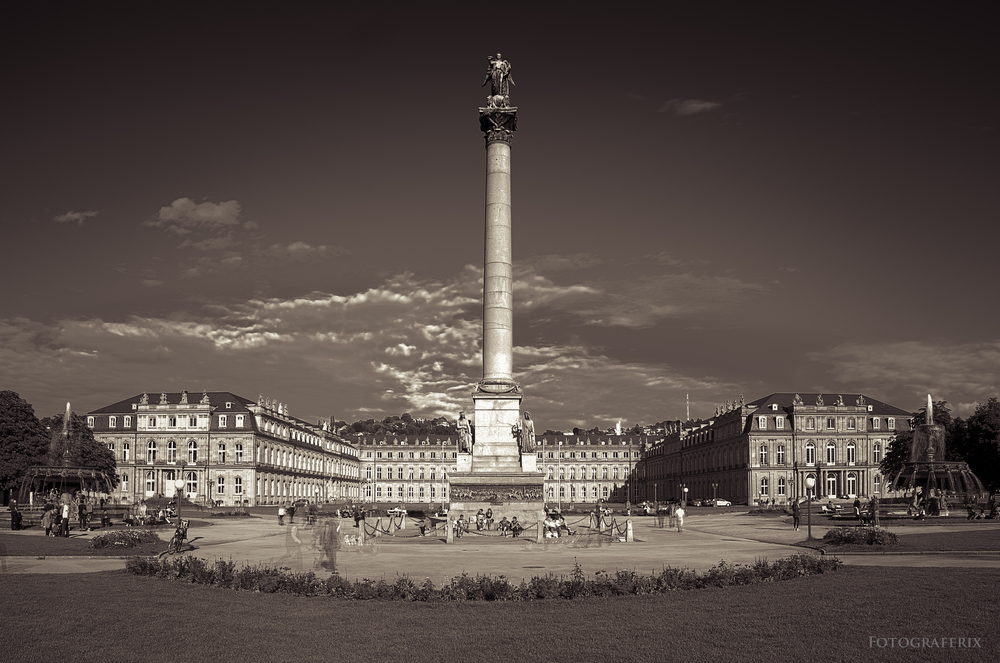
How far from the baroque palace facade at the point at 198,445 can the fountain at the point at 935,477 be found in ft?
312

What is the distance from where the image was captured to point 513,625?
15.5 m

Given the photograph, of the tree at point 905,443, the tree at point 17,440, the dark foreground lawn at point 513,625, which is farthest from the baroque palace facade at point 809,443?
the dark foreground lawn at point 513,625

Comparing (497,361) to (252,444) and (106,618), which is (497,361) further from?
(252,444)

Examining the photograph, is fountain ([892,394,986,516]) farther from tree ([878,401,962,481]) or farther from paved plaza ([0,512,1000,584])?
tree ([878,401,962,481])

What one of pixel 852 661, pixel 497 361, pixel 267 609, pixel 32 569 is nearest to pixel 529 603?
pixel 267 609

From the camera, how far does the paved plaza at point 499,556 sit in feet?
81.4

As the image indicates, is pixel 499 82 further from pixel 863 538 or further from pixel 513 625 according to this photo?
pixel 513 625

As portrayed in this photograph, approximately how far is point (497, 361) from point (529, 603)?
2934 centimetres

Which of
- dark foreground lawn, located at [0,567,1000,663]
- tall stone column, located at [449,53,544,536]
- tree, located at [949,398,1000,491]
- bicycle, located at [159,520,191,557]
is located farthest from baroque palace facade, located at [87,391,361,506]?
dark foreground lawn, located at [0,567,1000,663]

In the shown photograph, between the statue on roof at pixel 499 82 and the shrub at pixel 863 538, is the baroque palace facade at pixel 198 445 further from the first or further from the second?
the shrub at pixel 863 538

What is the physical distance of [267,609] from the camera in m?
17.3

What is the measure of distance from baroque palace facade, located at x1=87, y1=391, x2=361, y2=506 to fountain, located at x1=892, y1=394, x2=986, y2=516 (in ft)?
312

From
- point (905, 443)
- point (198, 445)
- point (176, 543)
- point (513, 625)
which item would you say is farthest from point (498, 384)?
point (198, 445)

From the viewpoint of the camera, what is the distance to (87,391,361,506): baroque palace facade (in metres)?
131
